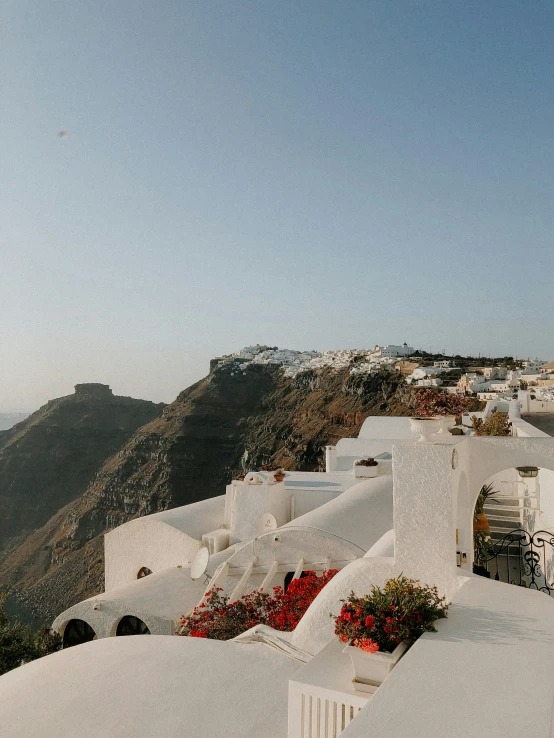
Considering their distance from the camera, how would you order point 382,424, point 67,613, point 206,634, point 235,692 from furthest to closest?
1. point 382,424
2. point 67,613
3. point 206,634
4. point 235,692

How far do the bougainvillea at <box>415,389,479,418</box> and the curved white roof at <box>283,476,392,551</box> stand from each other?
524 cm

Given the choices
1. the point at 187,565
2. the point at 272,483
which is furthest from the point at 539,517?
the point at 187,565

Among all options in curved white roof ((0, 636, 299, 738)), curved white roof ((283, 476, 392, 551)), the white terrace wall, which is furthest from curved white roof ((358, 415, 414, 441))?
curved white roof ((0, 636, 299, 738))

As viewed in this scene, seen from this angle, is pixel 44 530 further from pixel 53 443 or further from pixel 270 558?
pixel 270 558

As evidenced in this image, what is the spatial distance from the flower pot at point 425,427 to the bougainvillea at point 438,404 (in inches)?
8.2

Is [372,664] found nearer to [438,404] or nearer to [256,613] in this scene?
[438,404]

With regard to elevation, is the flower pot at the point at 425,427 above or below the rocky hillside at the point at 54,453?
above

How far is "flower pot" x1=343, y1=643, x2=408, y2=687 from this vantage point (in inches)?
135

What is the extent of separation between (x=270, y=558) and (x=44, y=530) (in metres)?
62.1

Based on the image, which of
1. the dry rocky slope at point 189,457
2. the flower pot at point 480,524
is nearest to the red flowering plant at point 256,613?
the flower pot at point 480,524

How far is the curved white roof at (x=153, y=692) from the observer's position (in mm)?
4402

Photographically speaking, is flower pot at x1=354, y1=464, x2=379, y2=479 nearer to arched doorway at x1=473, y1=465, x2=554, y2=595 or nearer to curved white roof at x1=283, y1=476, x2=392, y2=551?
curved white roof at x1=283, y1=476, x2=392, y2=551

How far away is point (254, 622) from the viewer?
25.5ft

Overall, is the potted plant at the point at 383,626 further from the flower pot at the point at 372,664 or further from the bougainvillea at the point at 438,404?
the bougainvillea at the point at 438,404
